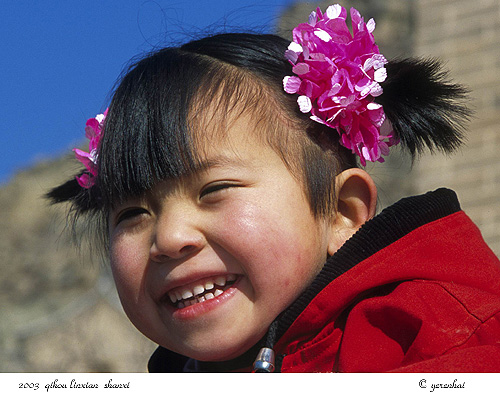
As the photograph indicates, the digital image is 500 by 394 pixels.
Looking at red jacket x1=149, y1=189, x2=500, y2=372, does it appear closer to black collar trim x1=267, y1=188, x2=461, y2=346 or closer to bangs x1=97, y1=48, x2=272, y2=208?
black collar trim x1=267, y1=188, x2=461, y2=346

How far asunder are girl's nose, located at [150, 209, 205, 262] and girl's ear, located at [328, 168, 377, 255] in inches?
14.4

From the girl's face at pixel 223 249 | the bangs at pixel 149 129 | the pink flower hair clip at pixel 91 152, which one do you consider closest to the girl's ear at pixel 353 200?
the girl's face at pixel 223 249

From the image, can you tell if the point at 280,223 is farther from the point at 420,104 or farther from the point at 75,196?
the point at 75,196

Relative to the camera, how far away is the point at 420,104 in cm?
173

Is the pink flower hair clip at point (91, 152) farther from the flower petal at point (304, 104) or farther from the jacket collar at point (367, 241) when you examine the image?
the jacket collar at point (367, 241)

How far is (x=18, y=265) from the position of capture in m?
8.48

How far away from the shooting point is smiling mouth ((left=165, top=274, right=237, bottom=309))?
1455 millimetres

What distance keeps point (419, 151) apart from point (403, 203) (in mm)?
318

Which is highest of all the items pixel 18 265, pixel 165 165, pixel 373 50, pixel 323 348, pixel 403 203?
pixel 373 50

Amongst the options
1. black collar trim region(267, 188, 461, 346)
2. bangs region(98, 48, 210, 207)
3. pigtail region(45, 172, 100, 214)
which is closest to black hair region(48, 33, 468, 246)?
bangs region(98, 48, 210, 207)

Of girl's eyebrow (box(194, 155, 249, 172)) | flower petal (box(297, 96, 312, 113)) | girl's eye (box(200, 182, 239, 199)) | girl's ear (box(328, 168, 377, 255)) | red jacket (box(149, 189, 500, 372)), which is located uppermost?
flower petal (box(297, 96, 312, 113))
